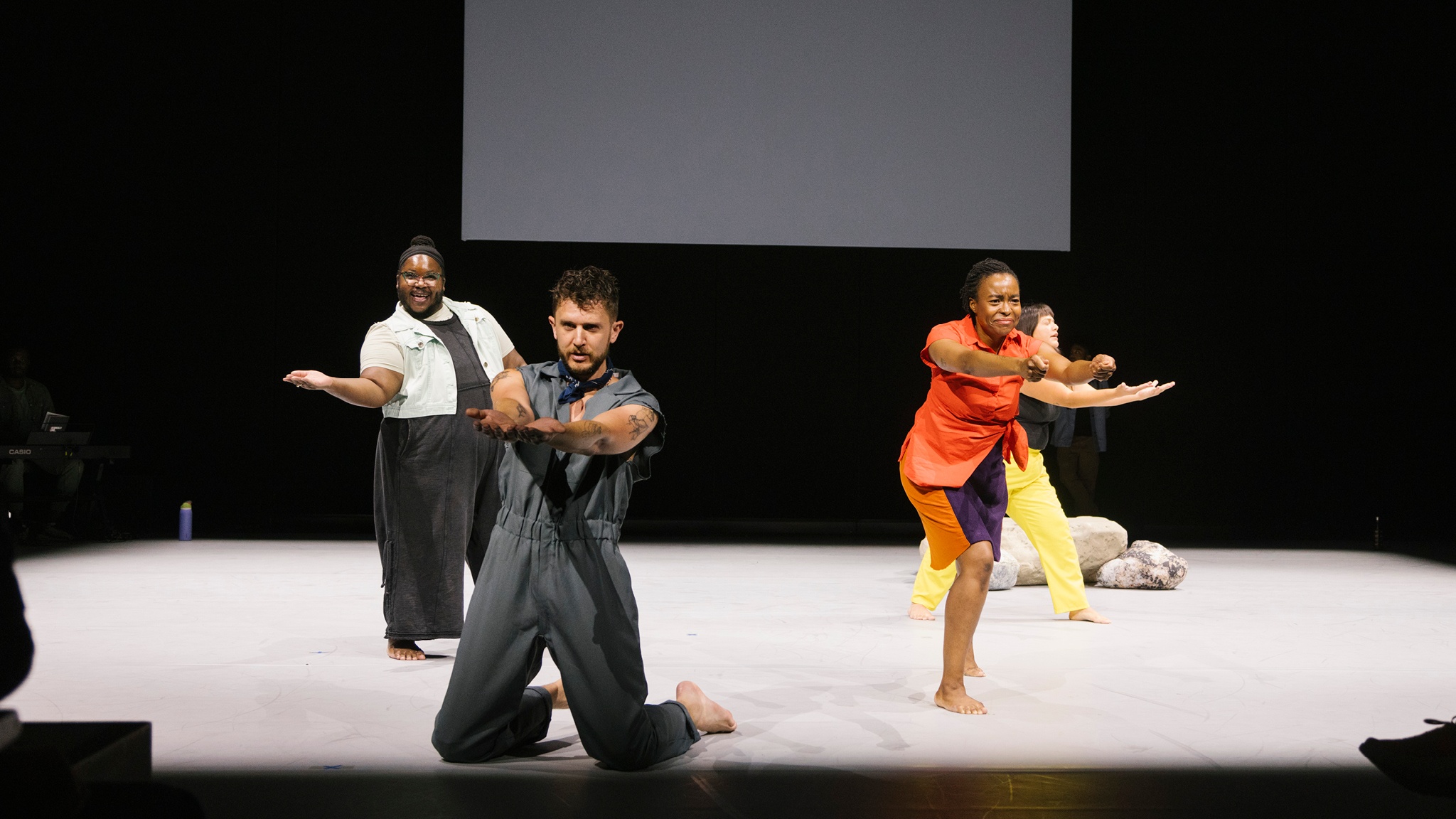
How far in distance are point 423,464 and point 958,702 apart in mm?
1791

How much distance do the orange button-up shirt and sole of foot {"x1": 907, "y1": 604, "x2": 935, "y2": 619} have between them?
144cm

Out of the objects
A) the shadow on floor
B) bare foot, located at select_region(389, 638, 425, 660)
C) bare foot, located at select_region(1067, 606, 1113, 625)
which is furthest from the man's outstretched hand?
bare foot, located at select_region(1067, 606, 1113, 625)

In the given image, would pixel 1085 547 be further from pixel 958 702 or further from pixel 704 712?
pixel 704 712

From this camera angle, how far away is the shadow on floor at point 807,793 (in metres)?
2.06

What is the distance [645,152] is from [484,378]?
419cm

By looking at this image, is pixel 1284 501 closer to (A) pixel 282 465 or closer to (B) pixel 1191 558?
(B) pixel 1191 558

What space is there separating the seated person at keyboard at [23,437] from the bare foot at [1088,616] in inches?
236

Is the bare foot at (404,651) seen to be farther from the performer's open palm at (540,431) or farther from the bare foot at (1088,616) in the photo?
the bare foot at (1088,616)

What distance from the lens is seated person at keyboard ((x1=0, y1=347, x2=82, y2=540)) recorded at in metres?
7.06

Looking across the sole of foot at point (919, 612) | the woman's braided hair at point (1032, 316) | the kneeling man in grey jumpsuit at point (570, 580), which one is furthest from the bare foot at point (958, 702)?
the woman's braided hair at point (1032, 316)

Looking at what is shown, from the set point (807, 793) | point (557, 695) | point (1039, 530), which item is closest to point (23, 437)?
point (557, 695)

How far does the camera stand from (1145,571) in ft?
17.8

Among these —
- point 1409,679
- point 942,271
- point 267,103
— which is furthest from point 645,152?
point 1409,679

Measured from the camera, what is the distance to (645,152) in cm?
762
